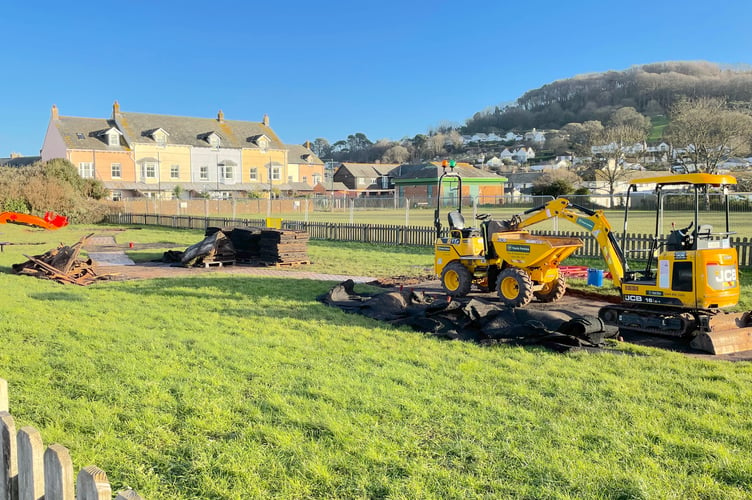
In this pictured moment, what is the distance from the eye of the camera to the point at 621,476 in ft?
12.9

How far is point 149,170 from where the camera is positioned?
65125 mm

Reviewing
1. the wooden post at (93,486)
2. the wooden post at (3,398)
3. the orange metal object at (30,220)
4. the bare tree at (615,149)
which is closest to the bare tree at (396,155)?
the bare tree at (615,149)

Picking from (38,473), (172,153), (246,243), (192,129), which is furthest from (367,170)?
(38,473)

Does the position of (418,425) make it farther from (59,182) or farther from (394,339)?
(59,182)

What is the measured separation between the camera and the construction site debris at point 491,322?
7523mm

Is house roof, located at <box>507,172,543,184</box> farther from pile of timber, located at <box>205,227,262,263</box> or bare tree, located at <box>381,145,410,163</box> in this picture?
pile of timber, located at <box>205,227,262,263</box>

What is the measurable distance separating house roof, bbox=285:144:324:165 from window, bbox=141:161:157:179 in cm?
2126

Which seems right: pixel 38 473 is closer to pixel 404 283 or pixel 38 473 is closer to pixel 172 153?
pixel 404 283

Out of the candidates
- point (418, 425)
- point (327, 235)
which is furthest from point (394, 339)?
point (327, 235)

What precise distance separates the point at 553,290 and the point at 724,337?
12.8 feet

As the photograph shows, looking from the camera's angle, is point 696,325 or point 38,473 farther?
point 696,325

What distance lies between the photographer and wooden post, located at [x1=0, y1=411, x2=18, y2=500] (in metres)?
2.48

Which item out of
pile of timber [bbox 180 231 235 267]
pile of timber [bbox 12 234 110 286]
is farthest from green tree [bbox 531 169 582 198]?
pile of timber [bbox 12 234 110 286]

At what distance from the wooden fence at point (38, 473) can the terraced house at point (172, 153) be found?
6381 centimetres
